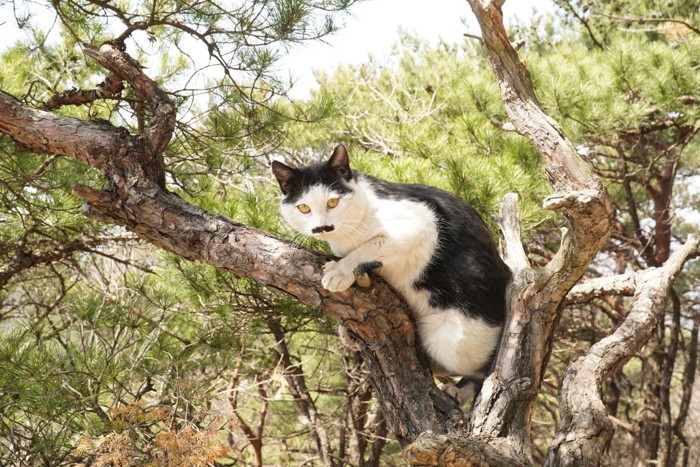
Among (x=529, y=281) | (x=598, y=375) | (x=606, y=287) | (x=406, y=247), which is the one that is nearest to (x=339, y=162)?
(x=406, y=247)

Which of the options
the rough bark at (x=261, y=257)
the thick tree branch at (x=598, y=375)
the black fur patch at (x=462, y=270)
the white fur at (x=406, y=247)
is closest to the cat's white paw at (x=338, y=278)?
the rough bark at (x=261, y=257)

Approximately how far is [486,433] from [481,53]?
406 cm

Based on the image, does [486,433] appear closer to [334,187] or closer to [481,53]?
[334,187]

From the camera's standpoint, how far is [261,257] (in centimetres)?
187

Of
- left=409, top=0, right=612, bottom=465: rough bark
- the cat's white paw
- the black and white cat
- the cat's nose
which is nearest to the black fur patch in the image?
the black and white cat

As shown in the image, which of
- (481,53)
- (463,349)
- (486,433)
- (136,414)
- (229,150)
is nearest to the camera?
(486,433)

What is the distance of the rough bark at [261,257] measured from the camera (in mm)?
1872

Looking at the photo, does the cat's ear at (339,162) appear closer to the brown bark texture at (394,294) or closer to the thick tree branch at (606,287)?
the brown bark texture at (394,294)

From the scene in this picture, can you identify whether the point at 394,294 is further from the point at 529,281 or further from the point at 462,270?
the point at 529,281

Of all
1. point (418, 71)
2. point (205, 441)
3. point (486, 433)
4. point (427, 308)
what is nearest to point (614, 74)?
point (418, 71)

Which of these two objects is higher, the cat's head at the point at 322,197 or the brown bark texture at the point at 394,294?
the cat's head at the point at 322,197

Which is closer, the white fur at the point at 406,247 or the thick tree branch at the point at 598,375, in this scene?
the thick tree branch at the point at 598,375

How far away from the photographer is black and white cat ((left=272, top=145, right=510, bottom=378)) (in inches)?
80.1

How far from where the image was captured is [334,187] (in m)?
2.10
